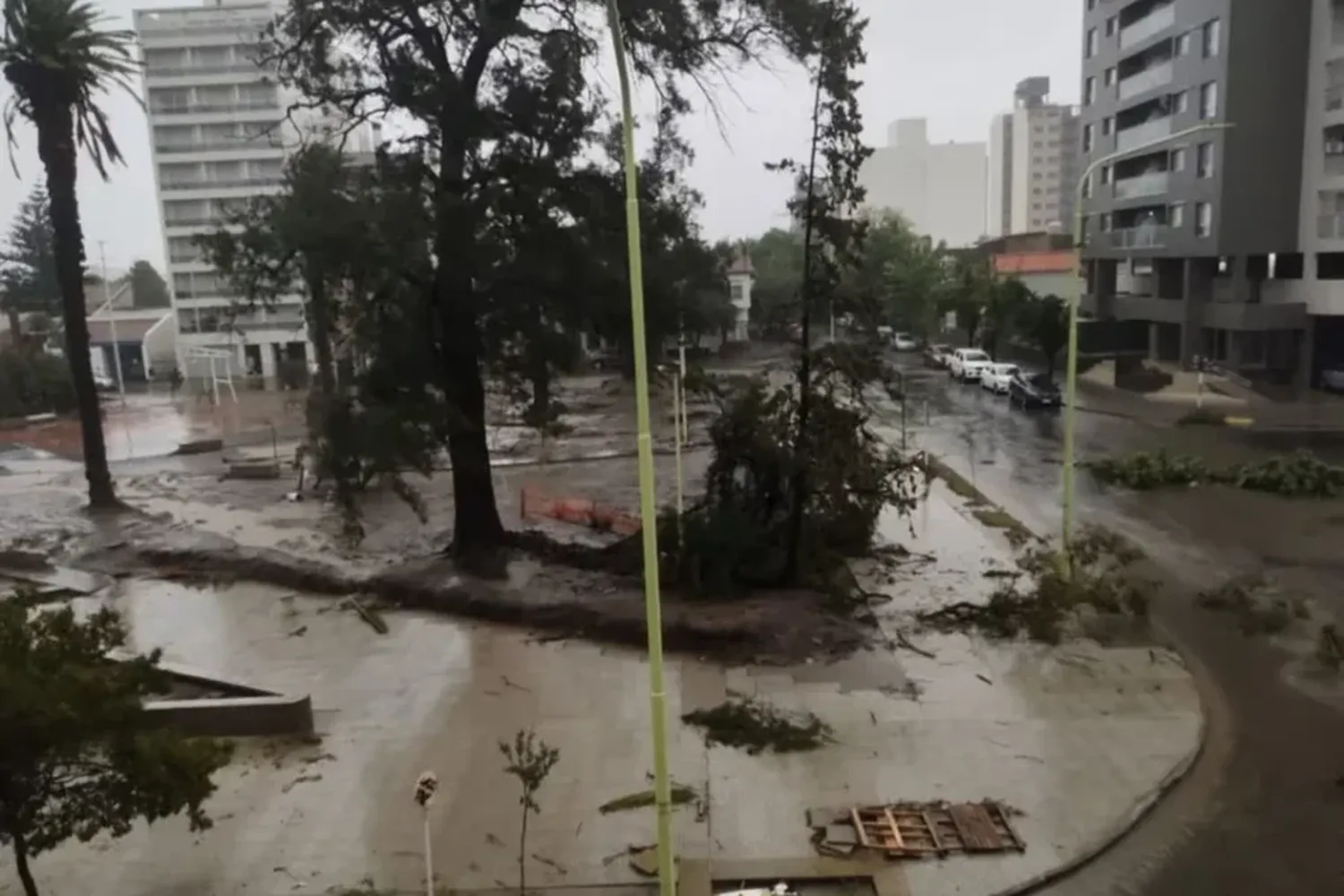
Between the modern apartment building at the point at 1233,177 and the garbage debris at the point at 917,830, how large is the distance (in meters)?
32.9

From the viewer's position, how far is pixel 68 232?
980 inches

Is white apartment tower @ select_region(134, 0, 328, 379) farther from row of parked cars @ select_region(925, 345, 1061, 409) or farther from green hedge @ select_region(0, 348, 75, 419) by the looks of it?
row of parked cars @ select_region(925, 345, 1061, 409)

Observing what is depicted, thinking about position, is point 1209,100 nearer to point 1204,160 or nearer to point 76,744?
point 1204,160

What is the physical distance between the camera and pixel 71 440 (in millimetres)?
40250

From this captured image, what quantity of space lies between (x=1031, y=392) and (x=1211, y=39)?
51.2 feet

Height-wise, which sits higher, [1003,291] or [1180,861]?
[1003,291]

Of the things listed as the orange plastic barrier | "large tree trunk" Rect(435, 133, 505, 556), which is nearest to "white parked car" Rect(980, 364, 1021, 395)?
the orange plastic barrier

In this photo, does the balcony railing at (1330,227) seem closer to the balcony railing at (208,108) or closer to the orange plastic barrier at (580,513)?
the orange plastic barrier at (580,513)

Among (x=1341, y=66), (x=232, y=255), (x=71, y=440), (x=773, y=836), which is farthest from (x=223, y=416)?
(x=1341, y=66)

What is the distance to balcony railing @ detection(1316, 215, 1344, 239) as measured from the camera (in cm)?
3906

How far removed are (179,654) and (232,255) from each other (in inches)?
252

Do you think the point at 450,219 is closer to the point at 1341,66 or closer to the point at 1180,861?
the point at 1180,861

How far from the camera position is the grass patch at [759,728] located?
12633mm

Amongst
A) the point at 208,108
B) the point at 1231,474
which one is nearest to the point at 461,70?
the point at 1231,474
